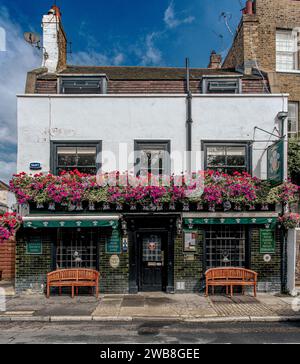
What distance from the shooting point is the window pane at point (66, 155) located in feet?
42.3

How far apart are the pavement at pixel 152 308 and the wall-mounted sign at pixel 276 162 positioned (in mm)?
4039

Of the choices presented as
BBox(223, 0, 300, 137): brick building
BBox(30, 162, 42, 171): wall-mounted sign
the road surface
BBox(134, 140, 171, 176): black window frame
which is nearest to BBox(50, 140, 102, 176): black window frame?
BBox(30, 162, 42, 171): wall-mounted sign

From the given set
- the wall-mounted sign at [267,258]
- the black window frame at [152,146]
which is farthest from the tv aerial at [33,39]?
the wall-mounted sign at [267,258]

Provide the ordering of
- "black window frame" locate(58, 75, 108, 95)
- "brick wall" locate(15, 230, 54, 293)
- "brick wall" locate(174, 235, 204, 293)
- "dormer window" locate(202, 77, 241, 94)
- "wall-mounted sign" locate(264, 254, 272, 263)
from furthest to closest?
"dormer window" locate(202, 77, 241, 94)
"black window frame" locate(58, 75, 108, 95)
"wall-mounted sign" locate(264, 254, 272, 263)
"brick wall" locate(174, 235, 204, 293)
"brick wall" locate(15, 230, 54, 293)

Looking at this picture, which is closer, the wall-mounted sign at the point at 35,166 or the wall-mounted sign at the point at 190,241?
the wall-mounted sign at the point at 190,241

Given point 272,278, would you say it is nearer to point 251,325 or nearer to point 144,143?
point 251,325

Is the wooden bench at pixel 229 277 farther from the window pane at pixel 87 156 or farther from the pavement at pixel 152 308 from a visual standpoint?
the window pane at pixel 87 156

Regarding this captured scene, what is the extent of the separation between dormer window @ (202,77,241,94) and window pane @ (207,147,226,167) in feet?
8.59

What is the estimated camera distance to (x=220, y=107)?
13164mm

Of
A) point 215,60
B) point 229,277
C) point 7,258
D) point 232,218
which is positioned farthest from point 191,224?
point 215,60

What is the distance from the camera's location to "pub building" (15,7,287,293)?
12297mm

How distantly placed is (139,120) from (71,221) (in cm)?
449

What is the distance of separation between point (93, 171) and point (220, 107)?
17.6 ft

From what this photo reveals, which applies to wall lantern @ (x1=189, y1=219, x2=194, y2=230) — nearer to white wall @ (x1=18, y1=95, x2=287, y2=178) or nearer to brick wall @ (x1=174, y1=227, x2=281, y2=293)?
brick wall @ (x1=174, y1=227, x2=281, y2=293)
